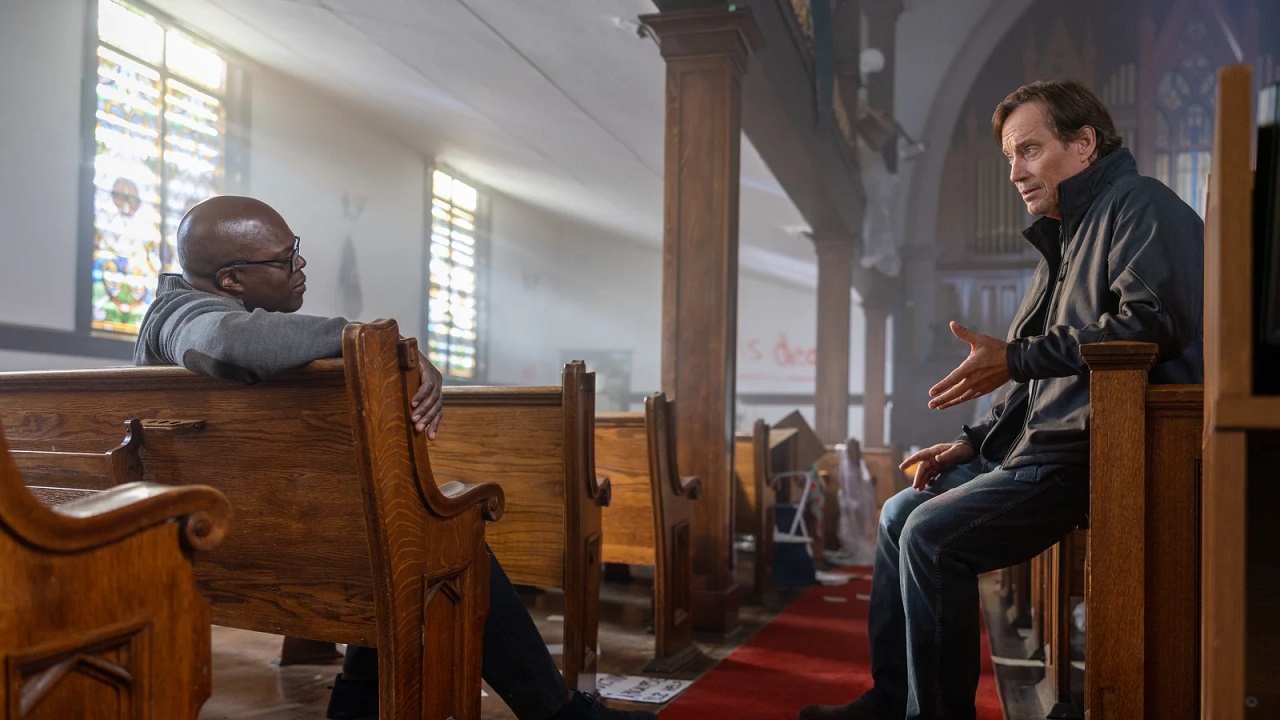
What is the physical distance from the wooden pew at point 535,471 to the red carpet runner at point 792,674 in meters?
0.37

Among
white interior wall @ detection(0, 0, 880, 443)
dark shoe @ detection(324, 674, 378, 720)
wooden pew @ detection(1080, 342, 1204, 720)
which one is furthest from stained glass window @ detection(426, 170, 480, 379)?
wooden pew @ detection(1080, 342, 1204, 720)

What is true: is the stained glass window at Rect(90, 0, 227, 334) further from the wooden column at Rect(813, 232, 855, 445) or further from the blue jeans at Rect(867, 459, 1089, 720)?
the blue jeans at Rect(867, 459, 1089, 720)

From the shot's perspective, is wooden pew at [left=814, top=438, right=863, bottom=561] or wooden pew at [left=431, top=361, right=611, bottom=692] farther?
wooden pew at [left=814, top=438, right=863, bottom=561]

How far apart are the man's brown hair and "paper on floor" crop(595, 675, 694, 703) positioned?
157cm

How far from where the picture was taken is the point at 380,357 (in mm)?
1504

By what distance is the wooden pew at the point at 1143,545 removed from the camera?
1.49m

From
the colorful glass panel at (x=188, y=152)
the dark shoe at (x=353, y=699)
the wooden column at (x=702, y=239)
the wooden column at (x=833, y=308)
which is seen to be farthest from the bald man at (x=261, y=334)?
the wooden column at (x=833, y=308)

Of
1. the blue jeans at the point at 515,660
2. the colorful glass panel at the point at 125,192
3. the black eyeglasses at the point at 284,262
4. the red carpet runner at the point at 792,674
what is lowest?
the red carpet runner at the point at 792,674

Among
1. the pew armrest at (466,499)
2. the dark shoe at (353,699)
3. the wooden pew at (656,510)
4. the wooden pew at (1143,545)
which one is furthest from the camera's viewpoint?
the wooden pew at (656,510)

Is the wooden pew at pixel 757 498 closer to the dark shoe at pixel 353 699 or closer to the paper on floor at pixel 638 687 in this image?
the paper on floor at pixel 638 687

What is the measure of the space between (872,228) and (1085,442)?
794cm

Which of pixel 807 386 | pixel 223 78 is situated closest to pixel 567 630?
pixel 223 78

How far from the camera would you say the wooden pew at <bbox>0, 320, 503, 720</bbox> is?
1.53 meters

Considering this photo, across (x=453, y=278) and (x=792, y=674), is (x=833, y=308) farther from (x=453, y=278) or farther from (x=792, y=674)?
(x=792, y=674)
